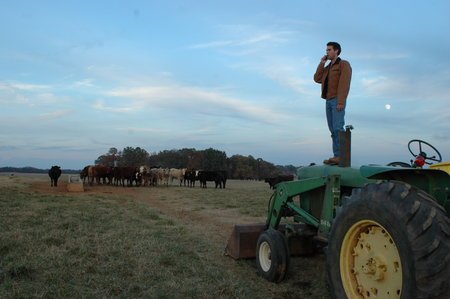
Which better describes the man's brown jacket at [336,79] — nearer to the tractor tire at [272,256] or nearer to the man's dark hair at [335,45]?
the man's dark hair at [335,45]

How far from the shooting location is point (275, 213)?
6.72 metres

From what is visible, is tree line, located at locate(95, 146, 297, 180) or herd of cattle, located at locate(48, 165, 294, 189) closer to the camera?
herd of cattle, located at locate(48, 165, 294, 189)

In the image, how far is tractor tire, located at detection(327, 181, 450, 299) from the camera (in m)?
3.16

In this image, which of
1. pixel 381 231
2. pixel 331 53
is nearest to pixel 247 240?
pixel 331 53

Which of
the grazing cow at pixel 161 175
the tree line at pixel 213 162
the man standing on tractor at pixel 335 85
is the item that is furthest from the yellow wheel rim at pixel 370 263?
the tree line at pixel 213 162

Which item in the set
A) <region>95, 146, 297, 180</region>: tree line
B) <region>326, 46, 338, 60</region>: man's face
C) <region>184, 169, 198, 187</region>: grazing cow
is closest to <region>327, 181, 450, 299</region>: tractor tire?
<region>326, 46, 338, 60</region>: man's face

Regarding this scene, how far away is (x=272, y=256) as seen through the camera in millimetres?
5973

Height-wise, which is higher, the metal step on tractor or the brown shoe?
the brown shoe

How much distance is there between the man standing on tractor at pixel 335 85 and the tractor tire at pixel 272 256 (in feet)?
4.69

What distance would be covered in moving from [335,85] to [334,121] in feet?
1.81

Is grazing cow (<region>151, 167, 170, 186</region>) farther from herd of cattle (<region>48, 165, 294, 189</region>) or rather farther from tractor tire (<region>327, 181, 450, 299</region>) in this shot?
tractor tire (<region>327, 181, 450, 299</region>)

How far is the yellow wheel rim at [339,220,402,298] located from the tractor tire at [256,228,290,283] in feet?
6.04

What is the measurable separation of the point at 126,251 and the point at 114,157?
220 ft

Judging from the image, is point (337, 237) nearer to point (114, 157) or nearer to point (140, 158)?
point (114, 157)
